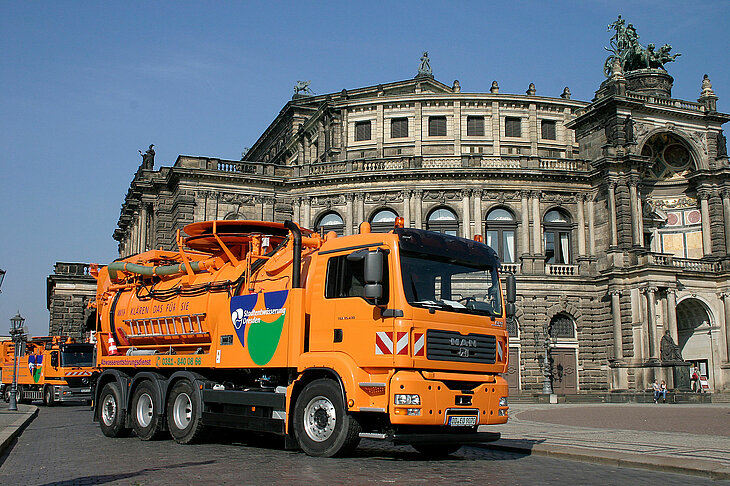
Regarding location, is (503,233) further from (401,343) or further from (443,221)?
(401,343)

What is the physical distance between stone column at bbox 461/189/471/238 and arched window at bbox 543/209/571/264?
4848mm

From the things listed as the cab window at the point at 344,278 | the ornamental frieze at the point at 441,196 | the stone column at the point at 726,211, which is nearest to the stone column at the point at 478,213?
the ornamental frieze at the point at 441,196

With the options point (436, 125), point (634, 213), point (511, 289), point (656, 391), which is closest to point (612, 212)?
point (634, 213)

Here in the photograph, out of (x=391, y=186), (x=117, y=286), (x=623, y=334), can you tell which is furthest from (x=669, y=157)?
(x=117, y=286)

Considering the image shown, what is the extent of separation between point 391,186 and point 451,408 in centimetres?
3461

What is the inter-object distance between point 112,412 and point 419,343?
8636 mm

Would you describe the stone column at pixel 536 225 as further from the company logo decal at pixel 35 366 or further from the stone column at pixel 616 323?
the company logo decal at pixel 35 366

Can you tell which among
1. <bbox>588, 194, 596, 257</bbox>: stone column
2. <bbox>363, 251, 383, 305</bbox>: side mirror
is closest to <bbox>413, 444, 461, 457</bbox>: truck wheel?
<bbox>363, 251, 383, 305</bbox>: side mirror

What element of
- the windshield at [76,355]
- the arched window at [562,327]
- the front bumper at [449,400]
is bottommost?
the front bumper at [449,400]

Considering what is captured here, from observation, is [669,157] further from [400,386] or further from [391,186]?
[400,386]

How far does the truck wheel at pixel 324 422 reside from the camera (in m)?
11.4

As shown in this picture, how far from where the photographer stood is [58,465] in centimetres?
1146

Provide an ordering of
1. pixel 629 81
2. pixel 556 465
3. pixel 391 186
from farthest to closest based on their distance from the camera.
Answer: pixel 629 81
pixel 391 186
pixel 556 465

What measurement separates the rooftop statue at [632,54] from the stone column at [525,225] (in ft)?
36.5
